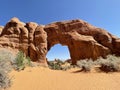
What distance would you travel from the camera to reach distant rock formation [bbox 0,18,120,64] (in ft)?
78.3

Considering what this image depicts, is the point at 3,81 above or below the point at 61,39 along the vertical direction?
below

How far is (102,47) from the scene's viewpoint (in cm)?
2377

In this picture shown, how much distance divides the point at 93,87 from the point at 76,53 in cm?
1771

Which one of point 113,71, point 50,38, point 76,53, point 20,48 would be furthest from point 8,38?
point 113,71

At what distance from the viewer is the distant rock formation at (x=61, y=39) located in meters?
23.9

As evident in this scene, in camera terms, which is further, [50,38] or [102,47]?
[50,38]

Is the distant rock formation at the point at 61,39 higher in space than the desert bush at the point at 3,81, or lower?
higher

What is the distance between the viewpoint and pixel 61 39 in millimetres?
25719

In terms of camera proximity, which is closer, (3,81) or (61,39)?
(3,81)

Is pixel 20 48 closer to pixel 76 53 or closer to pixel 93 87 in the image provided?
pixel 76 53

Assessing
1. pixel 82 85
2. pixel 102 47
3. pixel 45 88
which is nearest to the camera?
pixel 45 88

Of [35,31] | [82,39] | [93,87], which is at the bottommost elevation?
[93,87]

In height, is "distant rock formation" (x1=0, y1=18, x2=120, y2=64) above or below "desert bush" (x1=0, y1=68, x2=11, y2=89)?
above

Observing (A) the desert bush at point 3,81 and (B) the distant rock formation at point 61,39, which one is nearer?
(A) the desert bush at point 3,81
